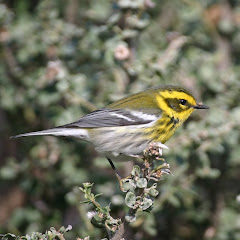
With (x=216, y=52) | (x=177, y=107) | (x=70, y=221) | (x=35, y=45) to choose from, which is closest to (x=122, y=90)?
(x=177, y=107)

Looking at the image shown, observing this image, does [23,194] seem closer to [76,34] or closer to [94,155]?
[94,155]

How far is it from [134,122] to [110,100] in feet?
1.13

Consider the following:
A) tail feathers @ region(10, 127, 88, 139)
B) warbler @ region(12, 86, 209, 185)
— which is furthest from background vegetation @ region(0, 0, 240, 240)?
tail feathers @ region(10, 127, 88, 139)

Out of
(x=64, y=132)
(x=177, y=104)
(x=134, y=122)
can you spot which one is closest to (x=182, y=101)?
(x=177, y=104)

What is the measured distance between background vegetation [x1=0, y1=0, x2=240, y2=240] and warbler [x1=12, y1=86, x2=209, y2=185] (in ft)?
0.39

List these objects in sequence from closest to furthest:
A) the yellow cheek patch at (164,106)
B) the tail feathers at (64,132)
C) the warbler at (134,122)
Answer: the tail feathers at (64,132) < the warbler at (134,122) < the yellow cheek patch at (164,106)

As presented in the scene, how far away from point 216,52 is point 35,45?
5.04 ft

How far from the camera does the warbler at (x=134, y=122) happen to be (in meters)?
3.41

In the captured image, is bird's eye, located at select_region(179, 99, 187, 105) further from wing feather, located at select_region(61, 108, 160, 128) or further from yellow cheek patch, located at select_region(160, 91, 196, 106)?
wing feather, located at select_region(61, 108, 160, 128)

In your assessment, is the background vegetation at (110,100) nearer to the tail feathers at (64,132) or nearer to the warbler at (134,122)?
the warbler at (134,122)

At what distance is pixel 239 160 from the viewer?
156 inches

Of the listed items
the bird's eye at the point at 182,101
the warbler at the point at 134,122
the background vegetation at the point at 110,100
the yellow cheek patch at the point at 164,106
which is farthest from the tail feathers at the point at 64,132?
the bird's eye at the point at 182,101

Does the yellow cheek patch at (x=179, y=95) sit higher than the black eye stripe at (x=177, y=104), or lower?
higher

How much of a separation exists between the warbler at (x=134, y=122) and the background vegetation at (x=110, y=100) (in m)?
0.12
